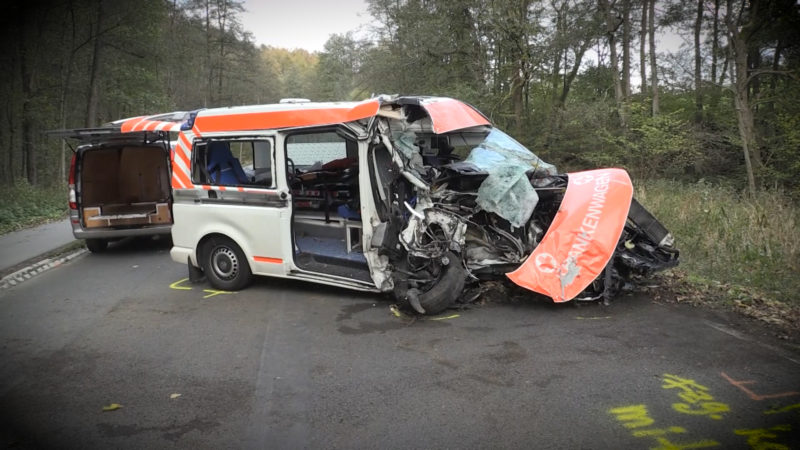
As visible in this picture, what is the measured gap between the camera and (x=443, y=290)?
17.0 feet

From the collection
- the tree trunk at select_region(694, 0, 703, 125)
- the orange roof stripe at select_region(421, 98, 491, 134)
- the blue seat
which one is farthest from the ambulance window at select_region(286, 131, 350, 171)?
the tree trunk at select_region(694, 0, 703, 125)

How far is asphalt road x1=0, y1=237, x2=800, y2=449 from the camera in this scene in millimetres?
3131

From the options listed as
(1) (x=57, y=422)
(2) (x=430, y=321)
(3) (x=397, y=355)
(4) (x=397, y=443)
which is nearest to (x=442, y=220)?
(2) (x=430, y=321)

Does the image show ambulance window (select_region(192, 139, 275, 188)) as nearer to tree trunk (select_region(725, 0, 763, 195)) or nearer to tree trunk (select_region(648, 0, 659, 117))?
tree trunk (select_region(725, 0, 763, 195))

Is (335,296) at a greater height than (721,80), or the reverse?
(721,80)

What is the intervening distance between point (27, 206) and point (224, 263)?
12.3 meters

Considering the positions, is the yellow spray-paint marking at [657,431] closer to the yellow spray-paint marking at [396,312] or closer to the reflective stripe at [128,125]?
the yellow spray-paint marking at [396,312]

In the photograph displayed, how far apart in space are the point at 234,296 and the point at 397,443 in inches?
154

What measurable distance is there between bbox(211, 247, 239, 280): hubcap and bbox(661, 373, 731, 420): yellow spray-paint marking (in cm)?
501

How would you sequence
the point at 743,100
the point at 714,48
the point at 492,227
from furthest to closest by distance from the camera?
the point at 714,48
the point at 743,100
the point at 492,227

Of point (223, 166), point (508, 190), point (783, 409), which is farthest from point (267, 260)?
point (783, 409)

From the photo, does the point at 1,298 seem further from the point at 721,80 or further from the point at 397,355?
the point at 721,80

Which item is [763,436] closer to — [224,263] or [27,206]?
[224,263]

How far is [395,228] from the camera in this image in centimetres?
538
